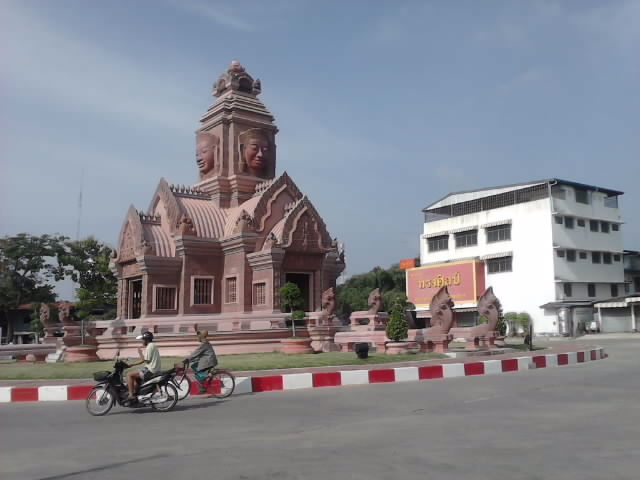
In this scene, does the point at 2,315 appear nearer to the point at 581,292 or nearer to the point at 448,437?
the point at 581,292

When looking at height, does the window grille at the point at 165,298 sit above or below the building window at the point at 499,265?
below

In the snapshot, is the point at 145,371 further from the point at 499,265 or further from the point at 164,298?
the point at 499,265

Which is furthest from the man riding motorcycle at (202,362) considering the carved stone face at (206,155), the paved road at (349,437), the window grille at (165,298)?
the carved stone face at (206,155)

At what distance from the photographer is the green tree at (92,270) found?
39.1 metres

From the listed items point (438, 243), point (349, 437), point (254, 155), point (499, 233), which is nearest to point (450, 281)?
point (438, 243)

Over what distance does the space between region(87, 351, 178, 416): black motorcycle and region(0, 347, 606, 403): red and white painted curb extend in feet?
6.73

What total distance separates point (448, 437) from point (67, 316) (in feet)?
61.5

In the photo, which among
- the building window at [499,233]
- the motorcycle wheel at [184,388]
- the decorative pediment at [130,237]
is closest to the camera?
the motorcycle wheel at [184,388]

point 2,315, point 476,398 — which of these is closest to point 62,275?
point 2,315

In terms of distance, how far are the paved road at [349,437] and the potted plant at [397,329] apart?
6.44m

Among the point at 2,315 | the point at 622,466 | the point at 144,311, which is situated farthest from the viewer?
the point at 2,315

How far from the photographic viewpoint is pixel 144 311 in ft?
81.3

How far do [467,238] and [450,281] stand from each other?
12.5 ft

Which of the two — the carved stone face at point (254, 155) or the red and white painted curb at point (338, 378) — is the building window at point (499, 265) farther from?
the red and white painted curb at point (338, 378)
